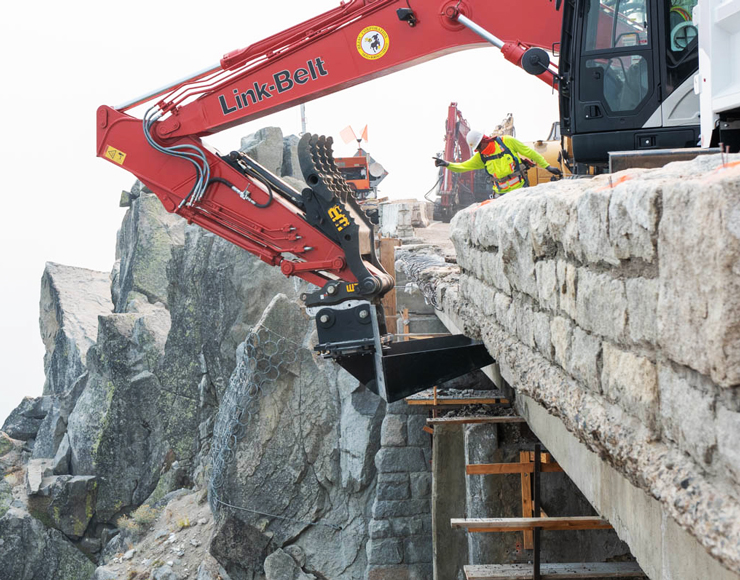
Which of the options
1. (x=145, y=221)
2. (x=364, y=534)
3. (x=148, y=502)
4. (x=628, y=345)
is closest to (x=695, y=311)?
(x=628, y=345)

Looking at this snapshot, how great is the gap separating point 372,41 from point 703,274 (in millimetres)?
7105

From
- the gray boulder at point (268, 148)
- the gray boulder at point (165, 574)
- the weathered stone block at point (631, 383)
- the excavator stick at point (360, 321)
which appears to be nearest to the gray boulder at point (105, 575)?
the gray boulder at point (165, 574)

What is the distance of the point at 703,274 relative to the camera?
172cm

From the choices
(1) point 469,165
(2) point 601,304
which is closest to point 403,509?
(1) point 469,165


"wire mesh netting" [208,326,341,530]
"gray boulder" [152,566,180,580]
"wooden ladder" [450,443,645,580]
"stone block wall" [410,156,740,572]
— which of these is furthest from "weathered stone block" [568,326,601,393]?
"gray boulder" [152,566,180,580]

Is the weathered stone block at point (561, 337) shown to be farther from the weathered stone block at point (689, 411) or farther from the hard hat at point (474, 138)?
the hard hat at point (474, 138)

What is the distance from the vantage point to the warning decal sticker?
8898 millimetres

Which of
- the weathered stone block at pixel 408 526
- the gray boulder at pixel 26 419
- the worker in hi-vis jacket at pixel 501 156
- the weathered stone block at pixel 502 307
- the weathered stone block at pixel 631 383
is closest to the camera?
the weathered stone block at pixel 631 383

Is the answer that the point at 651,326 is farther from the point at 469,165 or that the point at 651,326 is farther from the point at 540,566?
the point at 469,165

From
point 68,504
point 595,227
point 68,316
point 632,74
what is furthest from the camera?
point 68,316

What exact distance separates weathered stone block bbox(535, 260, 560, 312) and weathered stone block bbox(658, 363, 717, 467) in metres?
0.98

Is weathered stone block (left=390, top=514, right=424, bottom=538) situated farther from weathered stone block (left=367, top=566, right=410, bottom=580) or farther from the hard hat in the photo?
the hard hat

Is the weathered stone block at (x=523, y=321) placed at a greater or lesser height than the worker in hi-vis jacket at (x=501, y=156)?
lesser

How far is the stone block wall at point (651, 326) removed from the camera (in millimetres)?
1661
